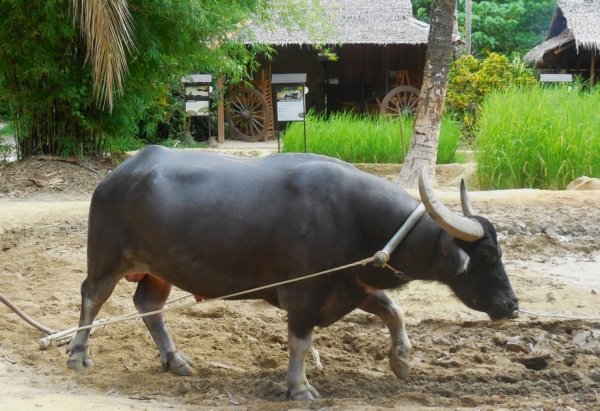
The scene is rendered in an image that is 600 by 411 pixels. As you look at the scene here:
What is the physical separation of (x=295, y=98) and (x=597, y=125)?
4.89 metres

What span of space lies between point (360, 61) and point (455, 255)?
18053 mm

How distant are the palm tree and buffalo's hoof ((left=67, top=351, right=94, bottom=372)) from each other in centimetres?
613

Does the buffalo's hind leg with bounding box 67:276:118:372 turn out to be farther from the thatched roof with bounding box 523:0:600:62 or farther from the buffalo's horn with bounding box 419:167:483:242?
the thatched roof with bounding box 523:0:600:62

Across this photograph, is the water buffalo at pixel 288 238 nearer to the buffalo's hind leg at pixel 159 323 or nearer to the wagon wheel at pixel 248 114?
the buffalo's hind leg at pixel 159 323

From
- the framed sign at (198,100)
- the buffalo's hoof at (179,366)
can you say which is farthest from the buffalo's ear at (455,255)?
the framed sign at (198,100)

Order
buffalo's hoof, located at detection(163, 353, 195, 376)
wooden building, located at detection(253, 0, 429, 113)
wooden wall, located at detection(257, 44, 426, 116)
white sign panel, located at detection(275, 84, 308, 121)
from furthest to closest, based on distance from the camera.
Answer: wooden wall, located at detection(257, 44, 426, 116) → wooden building, located at detection(253, 0, 429, 113) → white sign panel, located at detection(275, 84, 308, 121) → buffalo's hoof, located at detection(163, 353, 195, 376)

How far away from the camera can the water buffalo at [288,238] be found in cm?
401

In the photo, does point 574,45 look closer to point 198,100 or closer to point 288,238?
point 198,100

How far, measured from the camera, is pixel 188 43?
1159cm

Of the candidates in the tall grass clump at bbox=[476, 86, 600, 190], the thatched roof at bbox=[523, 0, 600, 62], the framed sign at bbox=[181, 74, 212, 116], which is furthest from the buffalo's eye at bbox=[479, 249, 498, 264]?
the thatched roof at bbox=[523, 0, 600, 62]

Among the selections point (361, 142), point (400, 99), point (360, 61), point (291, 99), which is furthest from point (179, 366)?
point (360, 61)

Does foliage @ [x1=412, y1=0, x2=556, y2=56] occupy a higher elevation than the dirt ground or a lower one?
higher

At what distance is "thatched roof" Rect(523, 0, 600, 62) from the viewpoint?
64.3 feet

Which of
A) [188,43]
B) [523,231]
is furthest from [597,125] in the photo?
[188,43]
